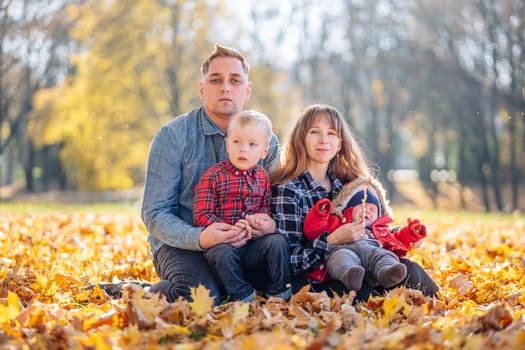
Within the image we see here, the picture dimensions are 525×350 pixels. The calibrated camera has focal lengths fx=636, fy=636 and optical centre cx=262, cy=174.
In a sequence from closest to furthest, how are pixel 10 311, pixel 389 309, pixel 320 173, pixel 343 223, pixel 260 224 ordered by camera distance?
pixel 10 311
pixel 389 309
pixel 260 224
pixel 343 223
pixel 320 173

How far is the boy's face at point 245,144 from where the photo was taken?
12.4ft

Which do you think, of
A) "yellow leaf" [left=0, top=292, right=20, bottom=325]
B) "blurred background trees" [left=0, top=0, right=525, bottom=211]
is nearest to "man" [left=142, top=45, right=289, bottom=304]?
"yellow leaf" [left=0, top=292, right=20, bottom=325]

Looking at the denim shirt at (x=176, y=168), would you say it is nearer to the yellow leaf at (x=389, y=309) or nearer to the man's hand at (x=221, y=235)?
the man's hand at (x=221, y=235)

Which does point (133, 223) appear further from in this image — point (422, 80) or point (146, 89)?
point (422, 80)

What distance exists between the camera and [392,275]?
358 centimetres

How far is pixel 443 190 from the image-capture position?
2978 centimetres

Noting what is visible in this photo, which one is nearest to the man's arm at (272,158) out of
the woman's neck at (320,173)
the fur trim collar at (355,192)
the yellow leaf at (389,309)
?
the woman's neck at (320,173)

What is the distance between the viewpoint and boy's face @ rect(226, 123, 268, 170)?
3.77 metres

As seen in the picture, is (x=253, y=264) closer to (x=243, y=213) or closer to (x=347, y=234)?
(x=243, y=213)

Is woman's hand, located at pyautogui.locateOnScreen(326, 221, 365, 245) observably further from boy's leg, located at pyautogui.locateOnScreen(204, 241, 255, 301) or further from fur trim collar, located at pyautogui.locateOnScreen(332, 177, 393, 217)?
boy's leg, located at pyautogui.locateOnScreen(204, 241, 255, 301)

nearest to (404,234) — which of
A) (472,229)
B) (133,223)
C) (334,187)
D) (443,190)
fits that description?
(334,187)

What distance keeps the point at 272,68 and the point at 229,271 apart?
18223 mm

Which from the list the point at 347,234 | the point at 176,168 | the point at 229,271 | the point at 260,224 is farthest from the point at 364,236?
the point at 176,168

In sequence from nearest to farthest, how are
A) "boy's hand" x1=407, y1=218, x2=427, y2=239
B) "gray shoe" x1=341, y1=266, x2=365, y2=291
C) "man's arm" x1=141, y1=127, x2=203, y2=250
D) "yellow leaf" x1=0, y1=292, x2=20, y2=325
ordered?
1. "yellow leaf" x1=0, y1=292, x2=20, y2=325
2. "gray shoe" x1=341, y1=266, x2=365, y2=291
3. "man's arm" x1=141, y1=127, x2=203, y2=250
4. "boy's hand" x1=407, y1=218, x2=427, y2=239
